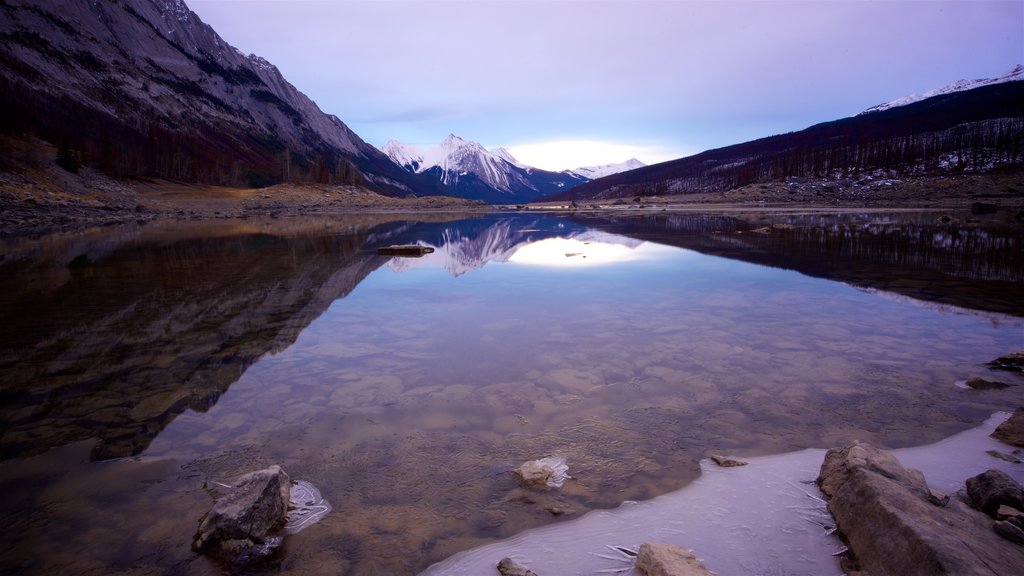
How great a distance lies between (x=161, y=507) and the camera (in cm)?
420

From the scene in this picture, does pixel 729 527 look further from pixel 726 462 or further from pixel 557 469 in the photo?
pixel 557 469

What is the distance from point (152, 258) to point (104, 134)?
90698 mm

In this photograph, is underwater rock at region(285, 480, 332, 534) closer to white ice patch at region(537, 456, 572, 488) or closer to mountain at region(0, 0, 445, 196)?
white ice patch at region(537, 456, 572, 488)

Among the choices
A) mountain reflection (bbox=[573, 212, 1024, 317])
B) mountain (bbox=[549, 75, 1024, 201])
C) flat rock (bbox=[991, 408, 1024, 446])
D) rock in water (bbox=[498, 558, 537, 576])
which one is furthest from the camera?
mountain (bbox=[549, 75, 1024, 201])

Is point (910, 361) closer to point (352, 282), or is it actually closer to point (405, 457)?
point (405, 457)

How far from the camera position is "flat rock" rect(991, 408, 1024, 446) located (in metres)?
4.93

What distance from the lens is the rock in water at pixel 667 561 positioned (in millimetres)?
3166

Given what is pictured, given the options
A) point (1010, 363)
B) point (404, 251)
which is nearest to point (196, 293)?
point (404, 251)

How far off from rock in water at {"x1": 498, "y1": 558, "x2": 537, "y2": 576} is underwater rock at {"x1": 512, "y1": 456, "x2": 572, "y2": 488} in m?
1.05

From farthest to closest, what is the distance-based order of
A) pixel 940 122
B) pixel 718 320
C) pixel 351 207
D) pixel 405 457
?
pixel 940 122 → pixel 351 207 → pixel 718 320 → pixel 405 457

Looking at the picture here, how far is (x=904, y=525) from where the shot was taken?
3.13 meters

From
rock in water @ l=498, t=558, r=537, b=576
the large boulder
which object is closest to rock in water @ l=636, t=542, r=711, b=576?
rock in water @ l=498, t=558, r=537, b=576

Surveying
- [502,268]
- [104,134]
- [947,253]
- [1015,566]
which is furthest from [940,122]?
[104,134]

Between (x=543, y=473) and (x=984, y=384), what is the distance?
6.17 metres
